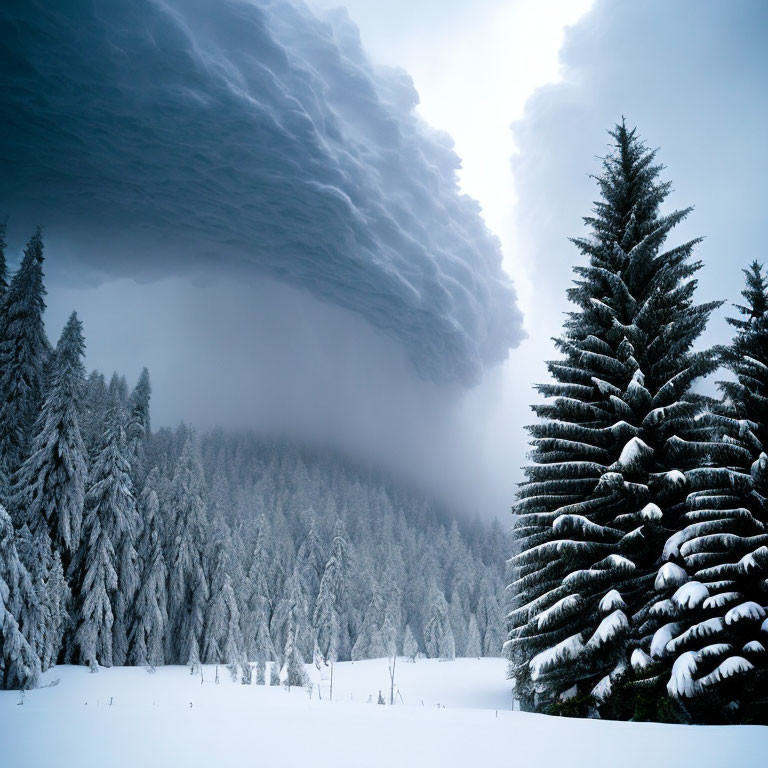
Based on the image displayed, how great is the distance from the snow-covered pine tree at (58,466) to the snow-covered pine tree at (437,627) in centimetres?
5419

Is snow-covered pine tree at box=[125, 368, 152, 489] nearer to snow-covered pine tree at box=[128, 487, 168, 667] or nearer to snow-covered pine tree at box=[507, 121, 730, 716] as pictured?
snow-covered pine tree at box=[128, 487, 168, 667]

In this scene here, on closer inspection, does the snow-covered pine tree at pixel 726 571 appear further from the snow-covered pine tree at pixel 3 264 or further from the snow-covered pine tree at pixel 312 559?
the snow-covered pine tree at pixel 312 559

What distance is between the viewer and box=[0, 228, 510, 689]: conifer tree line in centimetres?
1762

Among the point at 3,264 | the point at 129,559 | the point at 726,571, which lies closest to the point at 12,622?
the point at 129,559

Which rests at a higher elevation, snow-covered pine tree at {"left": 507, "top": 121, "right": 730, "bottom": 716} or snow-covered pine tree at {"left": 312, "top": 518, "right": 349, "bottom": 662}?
snow-covered pine tree at {"left": 507, "top": 121, "right": 730, "bottom": 716}

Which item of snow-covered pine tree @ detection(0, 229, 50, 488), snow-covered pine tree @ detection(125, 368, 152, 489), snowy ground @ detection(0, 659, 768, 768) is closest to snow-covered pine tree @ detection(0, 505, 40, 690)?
snowy ground @ detection(0, 659, 768, 768)

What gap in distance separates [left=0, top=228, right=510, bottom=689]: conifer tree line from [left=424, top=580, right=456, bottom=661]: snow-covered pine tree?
20cm

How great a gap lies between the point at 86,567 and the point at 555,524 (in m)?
21.7

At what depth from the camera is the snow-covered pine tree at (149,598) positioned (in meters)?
25.2


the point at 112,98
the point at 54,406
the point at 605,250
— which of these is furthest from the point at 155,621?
the point at 112,98

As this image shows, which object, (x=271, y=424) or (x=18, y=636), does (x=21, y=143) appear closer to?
(x=271, y=424)

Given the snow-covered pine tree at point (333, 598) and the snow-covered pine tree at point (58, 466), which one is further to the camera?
the snow-covered pine tree at point (333, 598)

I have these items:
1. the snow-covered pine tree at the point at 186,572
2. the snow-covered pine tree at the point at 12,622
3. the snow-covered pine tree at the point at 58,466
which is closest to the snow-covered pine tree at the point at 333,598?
the snow-covered pine tree at the point at 186,572

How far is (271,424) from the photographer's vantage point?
155625mm
